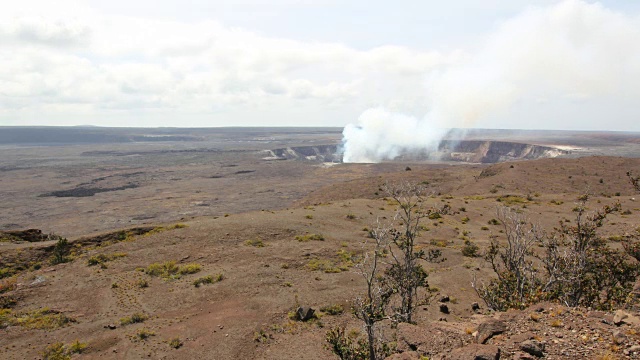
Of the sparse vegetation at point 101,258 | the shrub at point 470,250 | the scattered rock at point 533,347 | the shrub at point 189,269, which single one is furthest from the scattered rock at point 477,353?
the sparse vegetation at point 101,258

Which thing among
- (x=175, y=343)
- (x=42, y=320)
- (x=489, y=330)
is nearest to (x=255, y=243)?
(x=175, y=343)

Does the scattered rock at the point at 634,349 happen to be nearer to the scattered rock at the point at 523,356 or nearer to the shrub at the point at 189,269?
the scattered rock at the point at 523,356

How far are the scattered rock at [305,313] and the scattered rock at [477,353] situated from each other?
11.8 m

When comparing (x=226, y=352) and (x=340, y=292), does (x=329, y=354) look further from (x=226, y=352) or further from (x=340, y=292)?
(x=340, y=292)

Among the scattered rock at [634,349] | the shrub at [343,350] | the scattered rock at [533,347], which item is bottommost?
the shrub at [343,350]

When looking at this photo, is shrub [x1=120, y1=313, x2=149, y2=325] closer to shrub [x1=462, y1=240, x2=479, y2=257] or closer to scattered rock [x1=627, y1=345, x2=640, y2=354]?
scattered rock [x1=627, y1=345, x2=640, y2=354]

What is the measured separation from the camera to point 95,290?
25.8m

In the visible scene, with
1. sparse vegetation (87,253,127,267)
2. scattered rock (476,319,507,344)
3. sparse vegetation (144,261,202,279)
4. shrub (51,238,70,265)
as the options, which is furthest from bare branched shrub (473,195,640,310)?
shrub (51,238,70,265)

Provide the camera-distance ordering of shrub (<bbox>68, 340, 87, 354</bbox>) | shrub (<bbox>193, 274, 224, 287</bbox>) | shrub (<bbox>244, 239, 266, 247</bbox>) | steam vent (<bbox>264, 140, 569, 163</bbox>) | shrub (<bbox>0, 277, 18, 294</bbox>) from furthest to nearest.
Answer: steam vent (<bbox>264, 140, 569, 163</bbox>) < shrub (<bbox>244, 239, 266, 247</bbox>) < shrub (<bbox>193, 274, 224, 287</bbox>) < shrub (<bbox>0, 277, 18, 294</bbox>) < shrub (<bbox>68, 340, 87, 354</bbox>)

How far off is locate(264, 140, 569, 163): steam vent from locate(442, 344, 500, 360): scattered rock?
479 ft

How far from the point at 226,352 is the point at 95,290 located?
1261 centimetres

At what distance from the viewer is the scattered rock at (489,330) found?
11250 millimetres

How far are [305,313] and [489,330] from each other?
11803 mm

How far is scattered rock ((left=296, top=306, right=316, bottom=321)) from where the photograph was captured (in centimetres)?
2134
